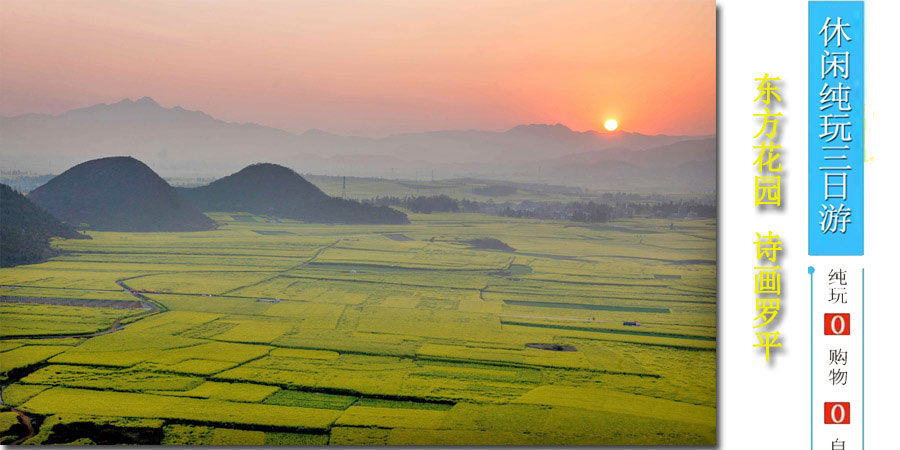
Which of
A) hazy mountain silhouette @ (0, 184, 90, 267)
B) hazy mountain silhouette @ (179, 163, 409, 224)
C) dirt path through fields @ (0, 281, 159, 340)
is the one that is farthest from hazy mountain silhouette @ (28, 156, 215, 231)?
dirt path through fields @ (0, 281, 159, 340)

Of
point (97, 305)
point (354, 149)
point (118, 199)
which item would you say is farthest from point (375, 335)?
point (118, 199)

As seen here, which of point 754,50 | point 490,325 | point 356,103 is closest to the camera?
point 754,50

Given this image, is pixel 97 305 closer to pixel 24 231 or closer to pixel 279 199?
pixel 24 231

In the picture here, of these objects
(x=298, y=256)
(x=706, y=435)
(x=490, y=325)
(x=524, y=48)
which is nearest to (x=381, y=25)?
(x=524, y=48)

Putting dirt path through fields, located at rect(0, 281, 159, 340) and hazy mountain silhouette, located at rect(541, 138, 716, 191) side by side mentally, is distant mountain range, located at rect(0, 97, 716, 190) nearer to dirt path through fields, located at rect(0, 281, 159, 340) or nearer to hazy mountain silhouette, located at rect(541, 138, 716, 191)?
hazy mountain silhouette, located at rect(541, 138, 716, 191)

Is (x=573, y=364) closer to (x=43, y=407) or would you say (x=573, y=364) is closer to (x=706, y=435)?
(x=706, y=435)

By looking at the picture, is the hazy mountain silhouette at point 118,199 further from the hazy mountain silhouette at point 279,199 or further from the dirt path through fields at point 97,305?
the dirt path through fields at point 97,305
